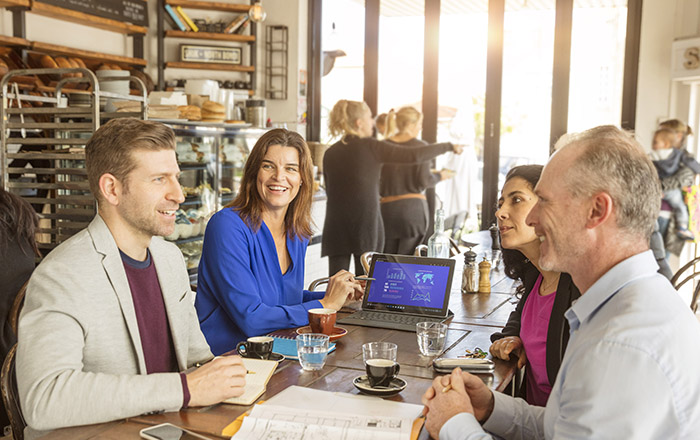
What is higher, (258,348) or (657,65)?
(657,65)

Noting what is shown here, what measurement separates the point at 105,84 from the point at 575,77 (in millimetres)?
Answer: 4096

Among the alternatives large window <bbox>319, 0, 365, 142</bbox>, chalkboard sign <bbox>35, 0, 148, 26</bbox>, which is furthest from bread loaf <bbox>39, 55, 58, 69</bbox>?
large window <bbox>319, 0, 365, 142</bbox>

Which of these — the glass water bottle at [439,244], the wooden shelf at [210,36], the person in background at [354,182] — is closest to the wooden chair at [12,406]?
the glass water bottle at [439,244]

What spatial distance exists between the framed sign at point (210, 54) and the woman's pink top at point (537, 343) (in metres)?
5.37

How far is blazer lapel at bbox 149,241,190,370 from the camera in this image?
1888 mm

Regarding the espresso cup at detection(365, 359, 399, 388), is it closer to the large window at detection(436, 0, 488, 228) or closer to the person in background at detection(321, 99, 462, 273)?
the person in background at detection(321, 99, 462, 273)

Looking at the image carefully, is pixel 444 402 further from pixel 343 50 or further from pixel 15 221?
pixel 343 50

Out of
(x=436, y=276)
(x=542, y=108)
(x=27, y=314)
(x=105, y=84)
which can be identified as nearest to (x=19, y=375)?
(x=27, y=314)

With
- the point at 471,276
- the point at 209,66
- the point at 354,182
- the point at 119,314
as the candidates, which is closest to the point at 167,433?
the point at 119,314

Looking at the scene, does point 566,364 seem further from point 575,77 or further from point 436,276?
point 575,77

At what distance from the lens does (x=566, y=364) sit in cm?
120

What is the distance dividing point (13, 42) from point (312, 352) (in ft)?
14.6

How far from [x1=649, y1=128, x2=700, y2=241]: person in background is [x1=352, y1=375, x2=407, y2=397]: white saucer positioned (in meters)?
4.48

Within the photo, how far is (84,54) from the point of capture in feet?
18.8
